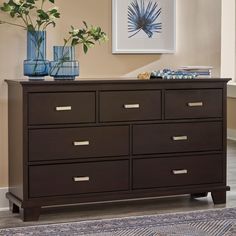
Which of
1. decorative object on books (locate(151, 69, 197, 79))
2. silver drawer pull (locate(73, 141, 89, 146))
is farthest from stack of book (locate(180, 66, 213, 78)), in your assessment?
silver drawer pull (locate(73, 141, 89, 146))

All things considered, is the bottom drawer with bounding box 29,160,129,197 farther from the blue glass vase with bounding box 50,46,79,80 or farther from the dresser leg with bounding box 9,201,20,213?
the blue glass vase with bounding box 50,46,79,80

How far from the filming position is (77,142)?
12.6ft

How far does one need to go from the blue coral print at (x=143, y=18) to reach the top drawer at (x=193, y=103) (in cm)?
58

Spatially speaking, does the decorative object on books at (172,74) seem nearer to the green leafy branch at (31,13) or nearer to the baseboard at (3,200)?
the green leafy branch at (31,13)

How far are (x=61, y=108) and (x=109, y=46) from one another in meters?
0.76

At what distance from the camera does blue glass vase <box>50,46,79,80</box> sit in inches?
156

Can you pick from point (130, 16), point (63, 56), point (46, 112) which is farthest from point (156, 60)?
point (46, 112)

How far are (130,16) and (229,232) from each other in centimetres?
166

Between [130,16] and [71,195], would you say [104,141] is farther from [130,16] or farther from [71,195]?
[130,16]

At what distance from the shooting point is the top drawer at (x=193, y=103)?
13.4 ft

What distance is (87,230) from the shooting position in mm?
3609

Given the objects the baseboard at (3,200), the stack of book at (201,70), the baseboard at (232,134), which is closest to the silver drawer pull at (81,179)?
the baseboard at (3,200)

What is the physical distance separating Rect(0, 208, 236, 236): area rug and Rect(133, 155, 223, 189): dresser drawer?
247 millimetres

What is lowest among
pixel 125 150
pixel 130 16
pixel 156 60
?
pixel 125 150
